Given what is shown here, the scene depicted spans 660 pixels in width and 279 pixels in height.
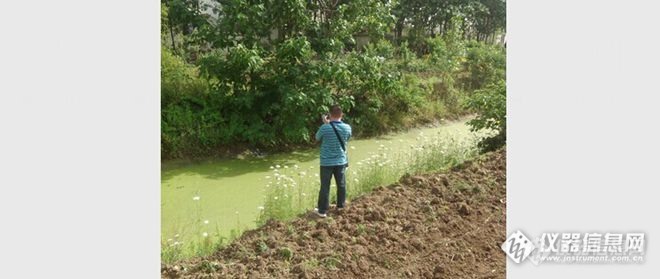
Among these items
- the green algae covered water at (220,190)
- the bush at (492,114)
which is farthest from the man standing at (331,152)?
the bush at (492,114)

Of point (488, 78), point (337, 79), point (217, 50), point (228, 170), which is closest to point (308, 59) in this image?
point (337, 79)

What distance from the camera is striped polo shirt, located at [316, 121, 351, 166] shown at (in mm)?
5547

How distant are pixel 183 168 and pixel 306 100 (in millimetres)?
2389

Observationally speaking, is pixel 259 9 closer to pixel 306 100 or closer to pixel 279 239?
pixel 306 100

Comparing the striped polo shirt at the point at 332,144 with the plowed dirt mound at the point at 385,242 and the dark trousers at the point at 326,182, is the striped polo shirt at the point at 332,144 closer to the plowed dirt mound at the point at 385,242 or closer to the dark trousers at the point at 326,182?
the dark trousers at the point at 326,182

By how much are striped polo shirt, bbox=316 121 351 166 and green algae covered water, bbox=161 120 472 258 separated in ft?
3.83

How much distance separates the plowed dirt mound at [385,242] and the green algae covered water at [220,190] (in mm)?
855

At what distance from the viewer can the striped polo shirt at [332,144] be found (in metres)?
5.55

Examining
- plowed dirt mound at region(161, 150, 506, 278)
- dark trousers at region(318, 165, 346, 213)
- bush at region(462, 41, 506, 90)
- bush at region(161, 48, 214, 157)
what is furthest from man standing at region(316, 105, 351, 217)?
bush at region(462, 41, 506, 90)

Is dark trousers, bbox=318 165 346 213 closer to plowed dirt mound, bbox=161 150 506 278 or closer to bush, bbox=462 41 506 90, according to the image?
plowed dirt mound, bbox=161 150 506 278

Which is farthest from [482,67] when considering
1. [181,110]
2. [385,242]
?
[385,242]

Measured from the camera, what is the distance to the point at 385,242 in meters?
4.96

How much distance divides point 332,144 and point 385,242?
45.7 inches

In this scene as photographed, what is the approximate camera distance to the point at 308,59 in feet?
33.7
